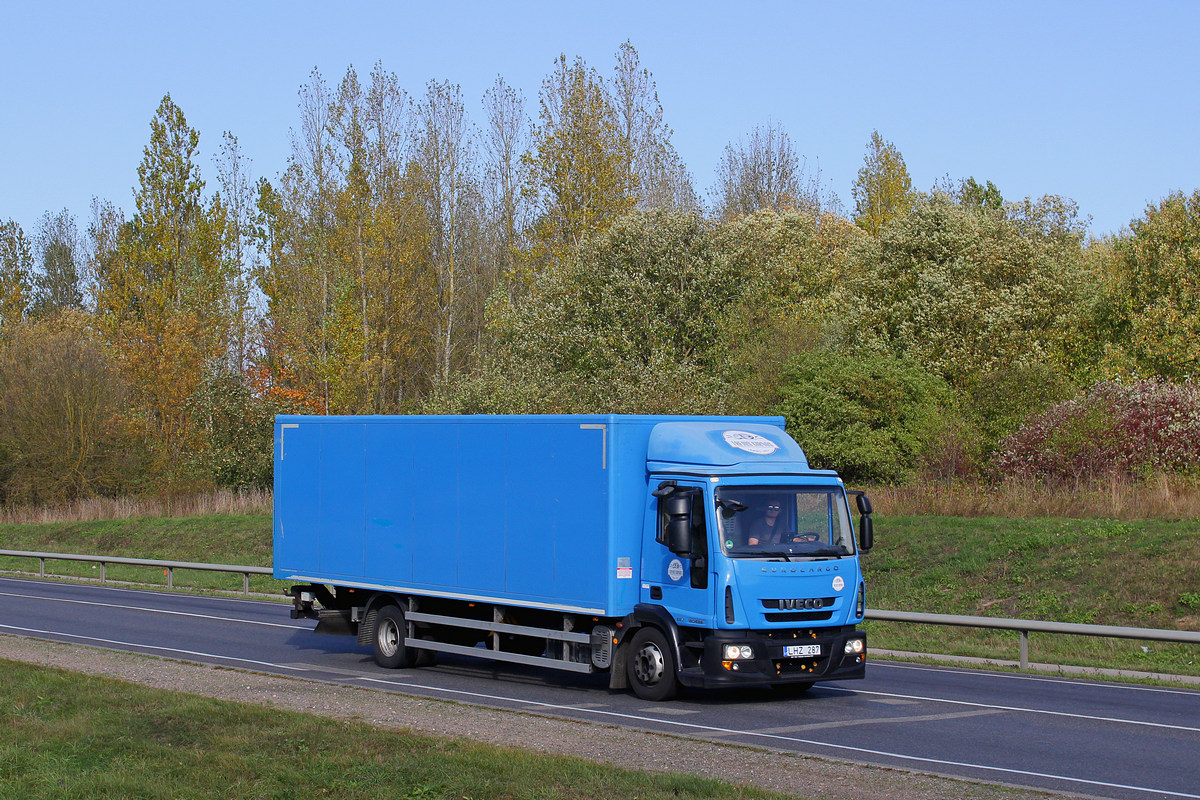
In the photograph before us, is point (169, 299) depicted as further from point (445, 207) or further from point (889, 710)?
point (889, 710)

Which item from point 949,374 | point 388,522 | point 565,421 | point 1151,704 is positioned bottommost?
point 1151,704

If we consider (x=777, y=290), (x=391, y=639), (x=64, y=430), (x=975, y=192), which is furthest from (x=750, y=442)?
(x=975, y=192)

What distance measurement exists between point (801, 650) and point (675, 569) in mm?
1485

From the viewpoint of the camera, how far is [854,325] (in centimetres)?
4147

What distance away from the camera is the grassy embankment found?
58.4 ft

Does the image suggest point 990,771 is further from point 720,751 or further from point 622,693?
point 622,693

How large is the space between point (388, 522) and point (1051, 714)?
7.89 m

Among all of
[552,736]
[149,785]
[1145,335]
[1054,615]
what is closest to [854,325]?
[1145,335]

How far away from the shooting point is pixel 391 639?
15773mm

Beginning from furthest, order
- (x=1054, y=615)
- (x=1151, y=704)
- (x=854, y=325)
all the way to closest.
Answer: (x=854, y=325)
(x=1054, y=615)
(x=1151, y=704)

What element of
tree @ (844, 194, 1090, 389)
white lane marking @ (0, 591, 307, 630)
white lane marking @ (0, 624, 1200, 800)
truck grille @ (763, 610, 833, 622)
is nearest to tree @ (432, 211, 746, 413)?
tree @ (844, 194, 1090, 389)

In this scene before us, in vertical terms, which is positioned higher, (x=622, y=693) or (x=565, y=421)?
(x=565, y=421)

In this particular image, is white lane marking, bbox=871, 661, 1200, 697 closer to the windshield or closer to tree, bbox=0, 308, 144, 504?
the windshield

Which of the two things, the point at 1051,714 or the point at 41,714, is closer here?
the point at 41,714
